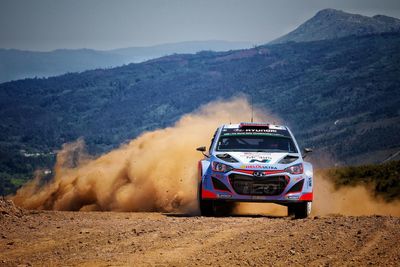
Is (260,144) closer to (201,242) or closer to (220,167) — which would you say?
(220,167)

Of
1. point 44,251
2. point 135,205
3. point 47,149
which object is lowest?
point 47,149

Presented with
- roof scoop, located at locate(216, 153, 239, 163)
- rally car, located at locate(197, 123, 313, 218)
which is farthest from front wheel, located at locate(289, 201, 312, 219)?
roof scoop, located at locate(216, 153, 239, 163)

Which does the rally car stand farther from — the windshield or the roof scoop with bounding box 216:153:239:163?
the windshield

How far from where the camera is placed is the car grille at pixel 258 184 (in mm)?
14383

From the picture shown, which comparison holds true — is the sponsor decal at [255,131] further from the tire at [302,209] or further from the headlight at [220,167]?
the tire at [302,209]

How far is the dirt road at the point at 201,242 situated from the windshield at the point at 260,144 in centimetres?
228

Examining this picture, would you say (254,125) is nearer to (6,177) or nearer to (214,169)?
(214,169)

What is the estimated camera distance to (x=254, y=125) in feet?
52.7

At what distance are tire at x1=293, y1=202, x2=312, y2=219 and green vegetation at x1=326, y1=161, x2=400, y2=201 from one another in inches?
431

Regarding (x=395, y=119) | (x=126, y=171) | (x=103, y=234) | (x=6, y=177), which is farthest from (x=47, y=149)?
(x=103, y=234)

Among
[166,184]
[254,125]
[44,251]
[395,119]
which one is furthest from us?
[395,119]

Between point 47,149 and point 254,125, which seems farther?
point 47,149

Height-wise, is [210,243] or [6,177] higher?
[210,243]

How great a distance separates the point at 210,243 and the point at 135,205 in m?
9.32
